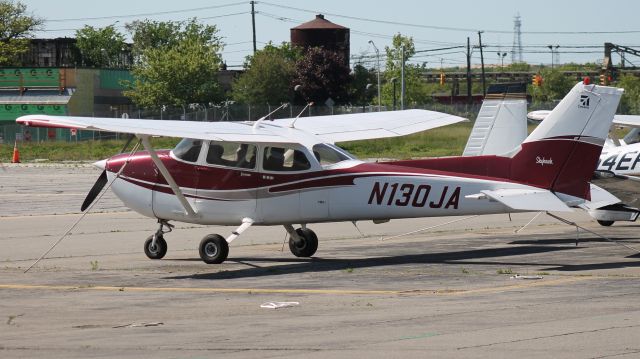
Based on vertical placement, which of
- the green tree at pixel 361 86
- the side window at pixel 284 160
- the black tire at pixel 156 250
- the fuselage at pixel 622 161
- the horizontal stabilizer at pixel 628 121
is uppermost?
the green tree at pixel 361 86

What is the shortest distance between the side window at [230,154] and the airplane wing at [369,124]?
3.91 ft

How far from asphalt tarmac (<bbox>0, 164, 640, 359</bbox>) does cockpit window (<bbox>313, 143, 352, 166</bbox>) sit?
1552 mm

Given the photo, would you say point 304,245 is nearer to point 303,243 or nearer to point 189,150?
point 303,243

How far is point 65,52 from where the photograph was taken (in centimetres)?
11119

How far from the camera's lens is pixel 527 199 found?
15797 mm

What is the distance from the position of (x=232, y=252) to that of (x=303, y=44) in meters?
94.0

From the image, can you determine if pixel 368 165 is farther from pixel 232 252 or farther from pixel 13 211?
pixel 13 211

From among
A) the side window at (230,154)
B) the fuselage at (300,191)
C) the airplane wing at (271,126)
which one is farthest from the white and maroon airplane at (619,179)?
the side window at (230,154)

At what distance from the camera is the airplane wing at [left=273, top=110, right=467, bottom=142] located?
60.4 ft

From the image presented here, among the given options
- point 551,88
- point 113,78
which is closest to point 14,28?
point 113,78

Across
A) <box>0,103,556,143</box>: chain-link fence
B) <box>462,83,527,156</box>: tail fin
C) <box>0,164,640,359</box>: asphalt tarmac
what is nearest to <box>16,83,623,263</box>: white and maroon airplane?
<box>0,164,640,359</box>: asphalt tarmac

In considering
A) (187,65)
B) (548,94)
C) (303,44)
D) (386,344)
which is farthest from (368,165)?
(548,94)

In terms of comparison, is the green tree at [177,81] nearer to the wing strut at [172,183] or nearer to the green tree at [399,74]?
the green tree at [399,74]

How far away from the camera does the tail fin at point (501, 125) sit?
21.0 meters
